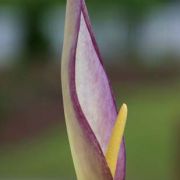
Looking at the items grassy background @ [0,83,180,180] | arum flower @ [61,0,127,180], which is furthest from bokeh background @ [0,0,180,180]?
arum flower @ [61,0,127,180]

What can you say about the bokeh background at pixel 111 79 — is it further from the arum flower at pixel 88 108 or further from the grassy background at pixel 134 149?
the arum flower at pixel 88 108

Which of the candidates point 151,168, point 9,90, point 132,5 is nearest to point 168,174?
point 151,168

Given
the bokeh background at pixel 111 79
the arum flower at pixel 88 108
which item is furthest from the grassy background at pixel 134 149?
the arum flower at pixel 88 108

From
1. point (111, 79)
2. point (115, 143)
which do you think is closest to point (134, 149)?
point (111, 79)

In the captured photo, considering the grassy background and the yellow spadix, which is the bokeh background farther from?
the yellow spadix

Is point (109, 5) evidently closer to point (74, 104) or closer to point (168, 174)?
point (168, 174)

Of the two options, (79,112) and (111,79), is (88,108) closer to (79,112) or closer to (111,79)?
(79,112)
